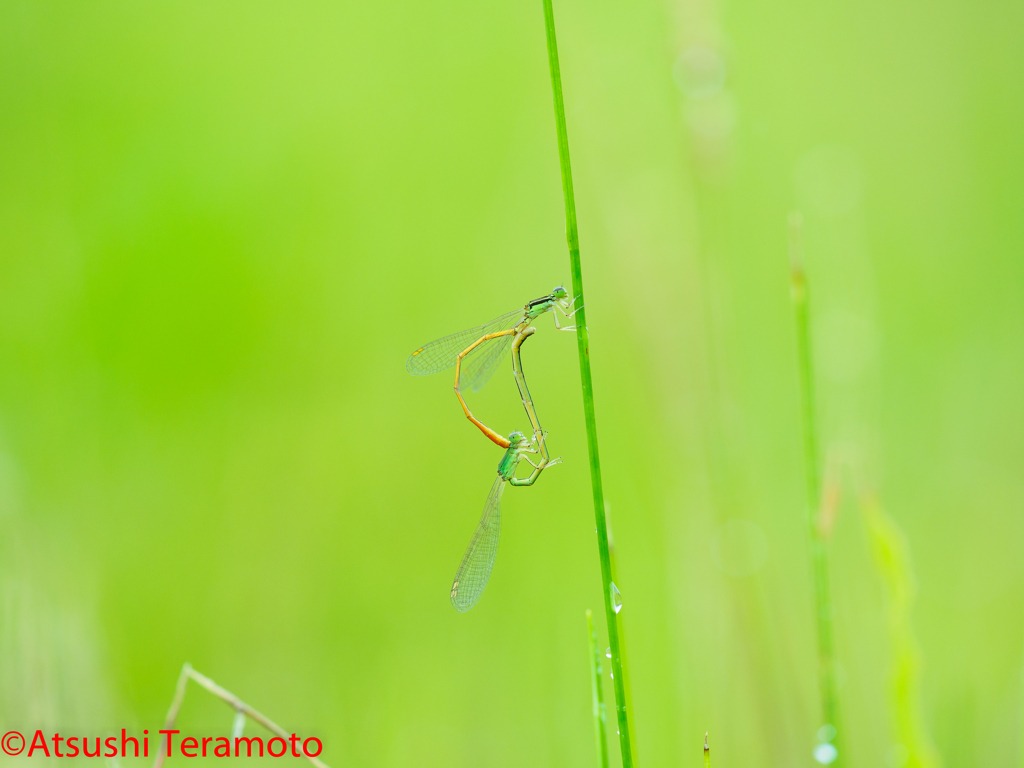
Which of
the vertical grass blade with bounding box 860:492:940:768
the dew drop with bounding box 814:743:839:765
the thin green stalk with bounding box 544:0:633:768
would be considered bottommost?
the dew drop with bounding box 814:743:839:765

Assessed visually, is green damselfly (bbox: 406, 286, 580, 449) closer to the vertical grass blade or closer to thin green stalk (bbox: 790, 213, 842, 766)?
thin green stalk (bbox: 790, 213, 842, 766)

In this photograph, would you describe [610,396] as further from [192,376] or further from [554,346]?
[192,376]

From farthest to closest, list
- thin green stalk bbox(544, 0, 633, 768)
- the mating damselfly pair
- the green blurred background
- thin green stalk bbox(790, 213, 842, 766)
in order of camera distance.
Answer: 1. the mating damselfly pair
2. the green blurred background
3. thin green stalk bbox(790, 213, 842, 766)
4. thin green stalk bbox(544, 0, 633, 768)

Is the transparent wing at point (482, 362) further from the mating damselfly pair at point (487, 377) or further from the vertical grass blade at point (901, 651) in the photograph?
the vertical grass blade at point (901, 651)

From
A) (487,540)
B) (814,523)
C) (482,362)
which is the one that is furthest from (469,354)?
(814,523)

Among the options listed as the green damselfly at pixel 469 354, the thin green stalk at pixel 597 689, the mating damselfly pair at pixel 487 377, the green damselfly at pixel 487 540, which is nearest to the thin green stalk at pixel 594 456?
the thin green stalk at pixel 597 689

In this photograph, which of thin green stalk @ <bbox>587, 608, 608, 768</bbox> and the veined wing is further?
the veined wing

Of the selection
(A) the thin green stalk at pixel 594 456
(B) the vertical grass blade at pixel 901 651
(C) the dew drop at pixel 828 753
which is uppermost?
(A) the thin green stalk at pixel 594 456

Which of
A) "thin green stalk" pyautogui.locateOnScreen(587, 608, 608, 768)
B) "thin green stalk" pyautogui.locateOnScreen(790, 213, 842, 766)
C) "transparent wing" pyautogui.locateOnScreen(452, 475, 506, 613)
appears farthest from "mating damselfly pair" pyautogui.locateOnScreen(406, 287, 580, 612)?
"thin green stalk" pyautogui.locateOnScreen(587, 608, 608, 768)
